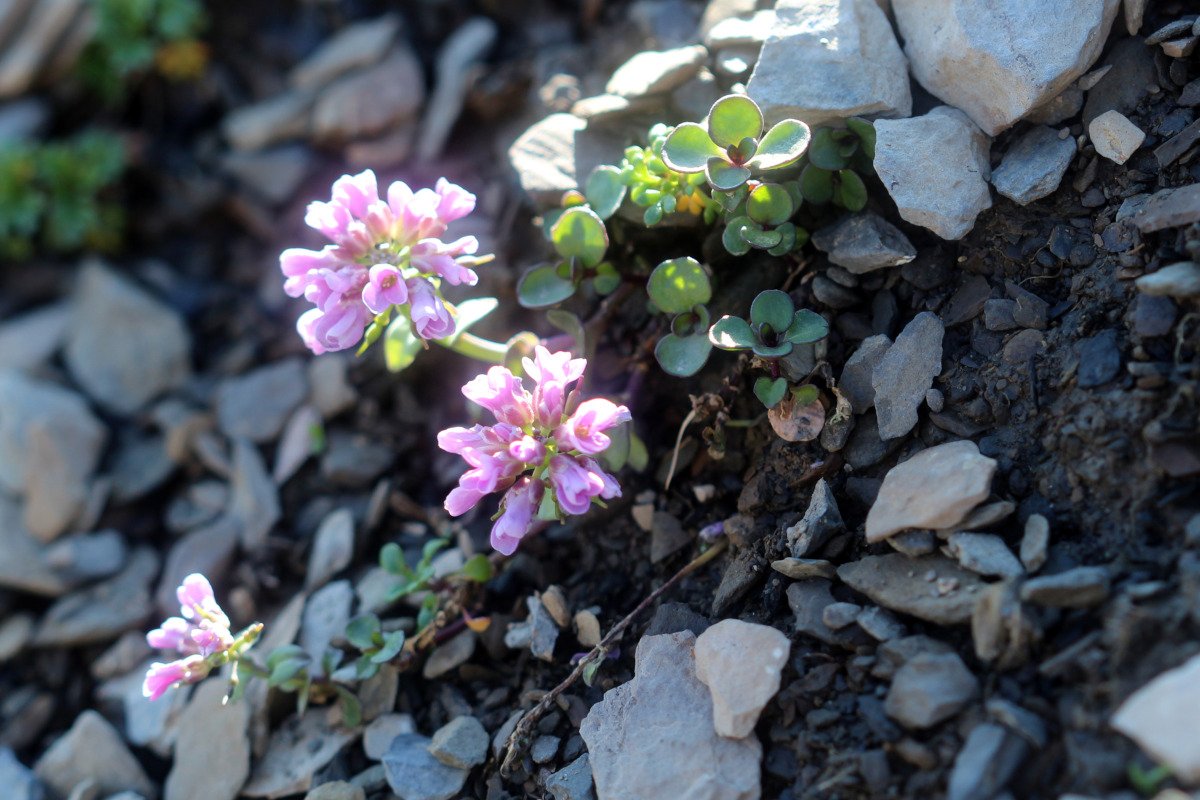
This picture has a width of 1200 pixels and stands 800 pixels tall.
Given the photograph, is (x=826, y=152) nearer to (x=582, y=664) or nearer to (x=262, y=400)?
(x=582, y=664)

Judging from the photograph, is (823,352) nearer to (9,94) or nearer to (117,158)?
(117,158)

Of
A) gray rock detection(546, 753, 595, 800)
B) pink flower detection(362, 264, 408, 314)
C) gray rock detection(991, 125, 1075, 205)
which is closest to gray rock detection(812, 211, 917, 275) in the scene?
gray rock detection(991, 125, 1075, 205)

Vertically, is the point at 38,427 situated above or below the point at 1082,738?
below

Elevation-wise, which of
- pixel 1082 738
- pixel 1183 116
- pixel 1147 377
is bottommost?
pixel 1082 738

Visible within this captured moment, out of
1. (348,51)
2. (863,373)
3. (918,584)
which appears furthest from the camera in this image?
(348,51)

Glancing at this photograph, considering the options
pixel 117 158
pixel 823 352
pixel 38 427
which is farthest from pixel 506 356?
pixel 117 158

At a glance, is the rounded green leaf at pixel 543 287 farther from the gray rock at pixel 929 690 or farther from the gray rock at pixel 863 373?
the gray rock at pixel 929 690

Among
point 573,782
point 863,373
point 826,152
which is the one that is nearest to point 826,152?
point 826,152

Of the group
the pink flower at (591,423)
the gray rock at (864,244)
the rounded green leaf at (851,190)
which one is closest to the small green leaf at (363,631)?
the pink flower at (591,423)
